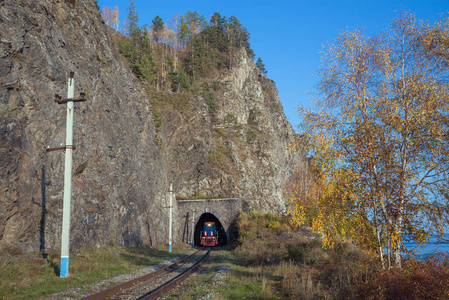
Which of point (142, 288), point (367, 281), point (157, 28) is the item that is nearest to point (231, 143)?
point (142, 288)

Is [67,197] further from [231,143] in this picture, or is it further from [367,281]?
[231,143]

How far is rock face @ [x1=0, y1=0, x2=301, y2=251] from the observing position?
493 inches

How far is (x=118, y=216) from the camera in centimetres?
2098

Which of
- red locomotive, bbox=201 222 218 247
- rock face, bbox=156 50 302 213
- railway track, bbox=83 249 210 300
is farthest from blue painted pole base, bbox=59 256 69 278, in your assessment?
red locomotive, bbox=201 222 218 247

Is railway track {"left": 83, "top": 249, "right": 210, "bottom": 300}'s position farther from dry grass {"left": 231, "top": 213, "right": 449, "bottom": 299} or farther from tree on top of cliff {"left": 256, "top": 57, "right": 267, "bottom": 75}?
tree on top of cliff {"left": 256, "top": 57, "right": 267, "bottom": 75}

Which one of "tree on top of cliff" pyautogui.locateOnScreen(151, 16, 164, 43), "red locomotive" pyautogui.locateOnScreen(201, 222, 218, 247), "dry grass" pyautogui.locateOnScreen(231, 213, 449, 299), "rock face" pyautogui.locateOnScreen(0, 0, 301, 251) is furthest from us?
"tree on top of cliff" pyautogui.locateOnScreen(151, 16, 164, 43)

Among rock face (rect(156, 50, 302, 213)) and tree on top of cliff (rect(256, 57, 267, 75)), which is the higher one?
tree on top of cliff (rect(256, 57, 267, 75))

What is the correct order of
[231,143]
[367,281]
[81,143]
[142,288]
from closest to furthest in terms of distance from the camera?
[367,281] → [142,288] → [81,143] → [231,143]

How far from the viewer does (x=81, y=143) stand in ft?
58.9

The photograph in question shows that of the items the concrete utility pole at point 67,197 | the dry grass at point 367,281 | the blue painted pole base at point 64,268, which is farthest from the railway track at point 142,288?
the dry grass at point 367,281

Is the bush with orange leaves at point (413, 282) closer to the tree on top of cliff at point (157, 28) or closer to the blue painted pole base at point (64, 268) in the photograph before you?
the blue painted pole base at point (64, 268)

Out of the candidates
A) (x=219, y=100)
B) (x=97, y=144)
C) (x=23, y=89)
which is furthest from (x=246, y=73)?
(x=23, y=89)

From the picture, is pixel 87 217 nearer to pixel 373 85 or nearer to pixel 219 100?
pixel 373 85

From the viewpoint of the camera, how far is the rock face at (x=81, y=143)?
12.5 metres
